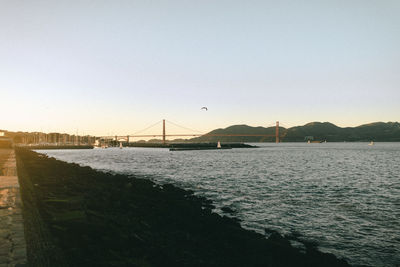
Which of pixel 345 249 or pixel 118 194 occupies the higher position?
pixel 118 194

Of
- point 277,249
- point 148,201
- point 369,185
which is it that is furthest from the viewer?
point 369,185

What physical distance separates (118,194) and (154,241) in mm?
6876

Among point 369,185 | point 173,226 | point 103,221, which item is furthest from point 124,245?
point 369,185

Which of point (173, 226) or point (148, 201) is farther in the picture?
point (148, 201)

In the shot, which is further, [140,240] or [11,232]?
[140,240]

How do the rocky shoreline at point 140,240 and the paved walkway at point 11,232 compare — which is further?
the rocky shoreline at point 140,240

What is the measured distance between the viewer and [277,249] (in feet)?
25.5

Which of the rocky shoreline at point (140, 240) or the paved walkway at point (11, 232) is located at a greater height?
the paved walkway at point (11, 232)

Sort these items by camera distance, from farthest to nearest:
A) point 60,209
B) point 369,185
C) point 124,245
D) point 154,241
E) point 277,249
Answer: point 369,185 < point 60,209 < point 277,249 < point 154,241 < point 124,245

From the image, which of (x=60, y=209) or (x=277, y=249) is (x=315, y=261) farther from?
(x=60, y=209)

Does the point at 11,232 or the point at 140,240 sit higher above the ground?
the point at 11,232

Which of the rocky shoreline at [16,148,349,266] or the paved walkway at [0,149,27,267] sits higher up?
the paved walkway at [0,149,27,267]

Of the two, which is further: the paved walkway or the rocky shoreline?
the rocky shoreline

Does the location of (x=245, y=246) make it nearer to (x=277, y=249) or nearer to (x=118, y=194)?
(x=277, y=249)
